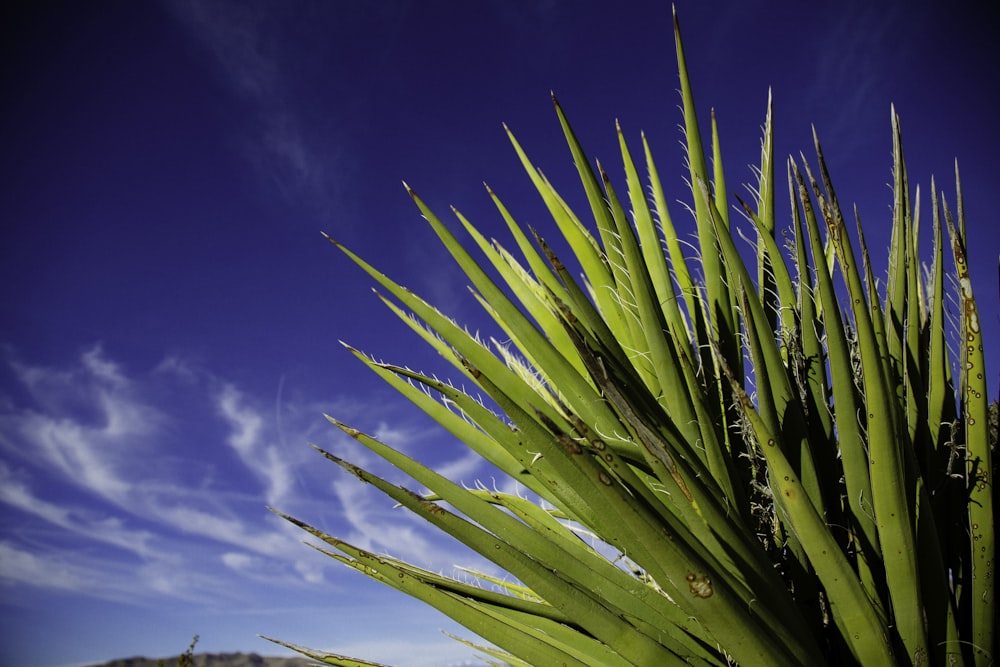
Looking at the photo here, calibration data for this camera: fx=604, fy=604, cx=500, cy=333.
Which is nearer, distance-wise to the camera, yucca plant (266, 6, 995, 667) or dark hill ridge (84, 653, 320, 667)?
yucca plant (266, 6, 995, 667)

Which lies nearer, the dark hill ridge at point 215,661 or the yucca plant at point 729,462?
the yucca plant at point 729,462

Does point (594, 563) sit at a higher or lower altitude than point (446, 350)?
lower

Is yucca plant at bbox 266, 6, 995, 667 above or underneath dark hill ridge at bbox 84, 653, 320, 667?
above

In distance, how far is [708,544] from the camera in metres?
1.08

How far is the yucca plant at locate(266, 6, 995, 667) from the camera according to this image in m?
0.94

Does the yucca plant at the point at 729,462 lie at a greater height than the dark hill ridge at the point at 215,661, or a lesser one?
Result: greater

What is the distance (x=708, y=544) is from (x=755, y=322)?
0.44 meters

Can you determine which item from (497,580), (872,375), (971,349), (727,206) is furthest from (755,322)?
(497,580)

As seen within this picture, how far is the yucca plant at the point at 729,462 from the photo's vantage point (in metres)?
0.94

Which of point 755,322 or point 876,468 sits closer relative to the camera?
point 876,468

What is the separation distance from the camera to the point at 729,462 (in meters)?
1.32

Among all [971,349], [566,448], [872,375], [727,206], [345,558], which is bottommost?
[345,558]

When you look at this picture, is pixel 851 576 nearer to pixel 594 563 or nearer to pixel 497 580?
pixel 594 563

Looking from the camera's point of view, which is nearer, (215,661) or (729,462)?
(729,462)
